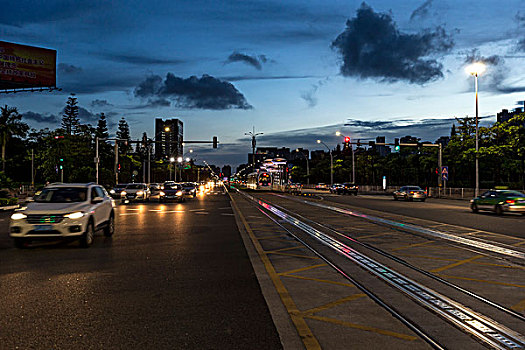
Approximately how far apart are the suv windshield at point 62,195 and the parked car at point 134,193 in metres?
24.4

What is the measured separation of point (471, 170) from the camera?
216 feet

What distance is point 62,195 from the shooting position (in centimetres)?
1359

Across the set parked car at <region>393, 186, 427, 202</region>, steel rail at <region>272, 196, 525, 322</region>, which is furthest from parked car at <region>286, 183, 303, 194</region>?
steel rail at <region>272, 196, 525, 322</region>

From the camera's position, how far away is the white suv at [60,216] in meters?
12.0

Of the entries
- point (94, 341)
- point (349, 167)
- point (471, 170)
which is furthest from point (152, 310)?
point (349, 167)

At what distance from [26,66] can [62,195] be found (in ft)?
162

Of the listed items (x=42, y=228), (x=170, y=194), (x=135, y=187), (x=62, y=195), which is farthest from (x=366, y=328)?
(x=135, y=187)

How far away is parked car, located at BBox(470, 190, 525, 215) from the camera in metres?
25.9

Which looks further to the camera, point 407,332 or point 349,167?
point 349,167

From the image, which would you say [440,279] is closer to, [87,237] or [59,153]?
[87,237]

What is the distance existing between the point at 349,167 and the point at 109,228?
98.1 meters

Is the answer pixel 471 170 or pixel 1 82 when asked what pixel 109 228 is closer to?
pixel 1 82

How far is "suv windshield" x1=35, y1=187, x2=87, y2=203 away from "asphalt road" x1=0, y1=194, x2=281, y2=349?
4.21ft

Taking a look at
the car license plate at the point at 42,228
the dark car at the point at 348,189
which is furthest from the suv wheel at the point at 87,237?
the dark car at the point at 348,189
